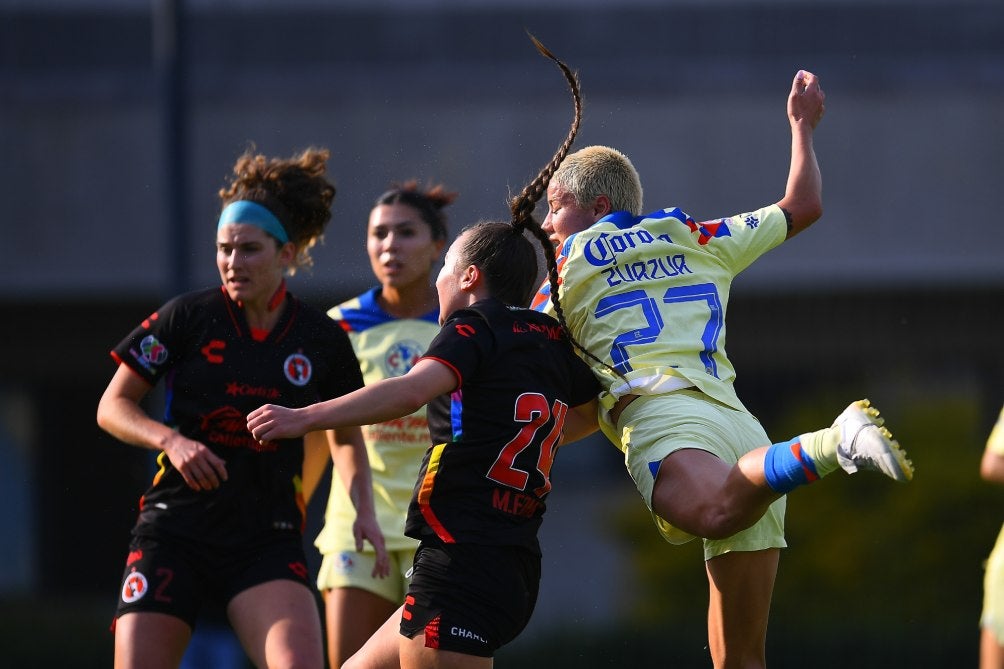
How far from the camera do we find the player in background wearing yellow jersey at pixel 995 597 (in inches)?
212

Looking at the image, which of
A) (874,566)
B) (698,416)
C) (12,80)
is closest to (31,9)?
(12,80)

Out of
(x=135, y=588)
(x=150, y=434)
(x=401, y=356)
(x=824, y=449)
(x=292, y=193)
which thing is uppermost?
(x=292, y=193)

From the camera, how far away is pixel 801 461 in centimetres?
411

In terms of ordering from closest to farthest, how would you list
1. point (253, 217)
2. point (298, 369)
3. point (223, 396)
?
point (223, 396) → point (298, 369) → point (253, 217)

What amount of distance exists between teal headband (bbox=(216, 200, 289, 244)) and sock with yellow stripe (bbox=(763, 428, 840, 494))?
6.95 feet

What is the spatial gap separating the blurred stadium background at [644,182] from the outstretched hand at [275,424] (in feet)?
22.6

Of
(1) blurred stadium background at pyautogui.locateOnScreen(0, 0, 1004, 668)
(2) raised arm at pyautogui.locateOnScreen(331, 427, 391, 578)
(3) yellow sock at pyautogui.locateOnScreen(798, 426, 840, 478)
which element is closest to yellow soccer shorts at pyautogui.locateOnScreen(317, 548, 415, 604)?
(2) raised arm at pyautogui.locateOnScreen(331, 427, 391, 578)

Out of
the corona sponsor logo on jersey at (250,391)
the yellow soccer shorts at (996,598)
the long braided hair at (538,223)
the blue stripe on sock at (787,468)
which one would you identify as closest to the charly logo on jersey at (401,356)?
the corona sponsor logo on jersey at (250,391)

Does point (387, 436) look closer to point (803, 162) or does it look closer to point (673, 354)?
point (673, 354)

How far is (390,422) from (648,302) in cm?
162

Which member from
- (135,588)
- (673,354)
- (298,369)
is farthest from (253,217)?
(673,354)

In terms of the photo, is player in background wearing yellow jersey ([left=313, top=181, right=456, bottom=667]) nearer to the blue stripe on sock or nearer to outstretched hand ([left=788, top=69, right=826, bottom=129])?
outstretched hand ([left=788, top=69, right=826, bottom=129])

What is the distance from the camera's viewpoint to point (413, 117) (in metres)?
12.6

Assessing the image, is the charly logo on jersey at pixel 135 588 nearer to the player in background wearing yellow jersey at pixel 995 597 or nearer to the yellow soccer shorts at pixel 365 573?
the yellow soccer shorts at pixel 365 573
